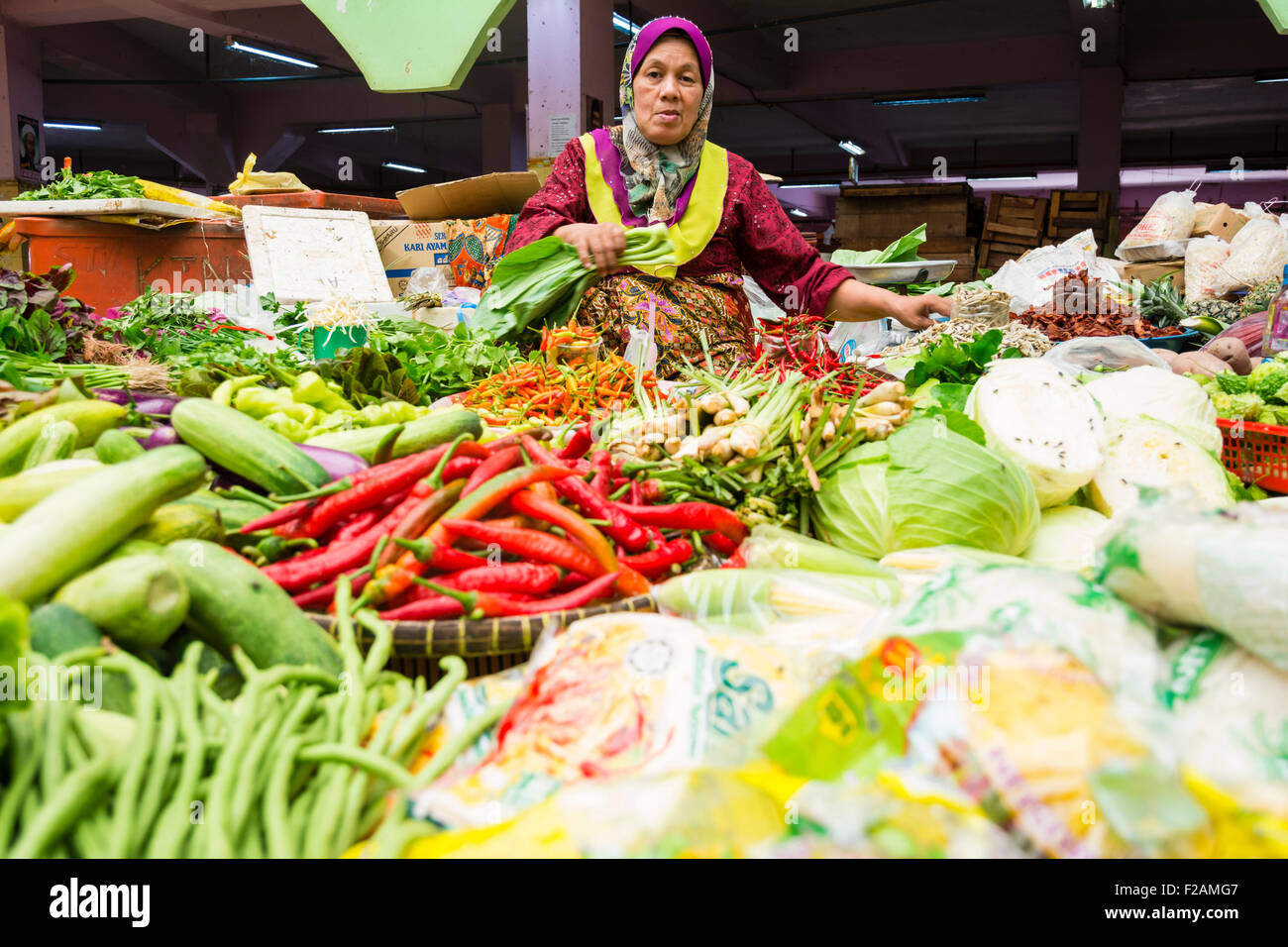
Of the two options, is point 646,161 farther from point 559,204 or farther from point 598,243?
point 598,243

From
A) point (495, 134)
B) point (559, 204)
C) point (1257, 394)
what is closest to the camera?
point (1257, 394)

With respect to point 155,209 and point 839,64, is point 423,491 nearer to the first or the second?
point 155,209

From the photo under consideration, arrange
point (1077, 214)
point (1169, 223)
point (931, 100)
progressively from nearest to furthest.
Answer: point (1169, 223) → point (1077, 214) → point (931, 100)

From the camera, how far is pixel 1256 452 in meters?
2.80

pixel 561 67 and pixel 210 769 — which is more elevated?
pixel 561 67

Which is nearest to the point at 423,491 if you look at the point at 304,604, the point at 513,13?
the point at 304,604

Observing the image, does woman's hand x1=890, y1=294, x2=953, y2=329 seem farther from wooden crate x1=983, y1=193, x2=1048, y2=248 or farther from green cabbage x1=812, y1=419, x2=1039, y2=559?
wooden crate x1=983, y1=193, x2=1048, y2=248

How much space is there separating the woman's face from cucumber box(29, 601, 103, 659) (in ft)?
9.33

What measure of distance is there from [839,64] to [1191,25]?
14.3 feet

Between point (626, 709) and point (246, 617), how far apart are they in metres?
0.58

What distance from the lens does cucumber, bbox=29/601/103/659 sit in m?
1.11

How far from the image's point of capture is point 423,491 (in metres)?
1.73

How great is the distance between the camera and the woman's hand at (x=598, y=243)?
3102mm

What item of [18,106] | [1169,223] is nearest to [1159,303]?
[1169,223]
